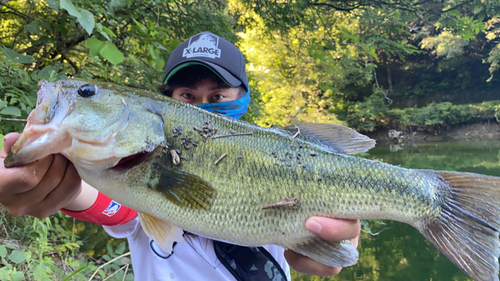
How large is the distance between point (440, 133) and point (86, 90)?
90.7ft

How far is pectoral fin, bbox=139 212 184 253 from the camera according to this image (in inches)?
49.5

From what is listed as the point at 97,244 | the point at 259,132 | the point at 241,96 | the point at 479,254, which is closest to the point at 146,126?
the point at 259,132

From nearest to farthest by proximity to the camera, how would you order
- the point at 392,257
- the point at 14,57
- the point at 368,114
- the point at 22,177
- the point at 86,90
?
the point at 22,177 → the point at 86,90 → the point at 14,57 → the point at 392,257 → the point at 368,114

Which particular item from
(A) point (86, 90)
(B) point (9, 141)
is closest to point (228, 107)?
(A) point (86, 90)

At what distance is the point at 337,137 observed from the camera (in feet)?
4.86

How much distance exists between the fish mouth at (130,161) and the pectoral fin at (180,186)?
0.18 ft

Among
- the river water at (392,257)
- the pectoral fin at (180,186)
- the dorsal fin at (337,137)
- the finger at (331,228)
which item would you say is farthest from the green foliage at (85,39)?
the river water at (392,257)

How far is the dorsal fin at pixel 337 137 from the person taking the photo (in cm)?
146

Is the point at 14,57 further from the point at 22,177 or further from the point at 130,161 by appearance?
the point at 130,161

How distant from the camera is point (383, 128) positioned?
2384 centimetres

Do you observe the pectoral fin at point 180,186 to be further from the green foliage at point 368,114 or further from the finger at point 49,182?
the green foliage at point 368,114

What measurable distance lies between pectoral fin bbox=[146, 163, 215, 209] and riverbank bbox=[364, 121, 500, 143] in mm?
23284

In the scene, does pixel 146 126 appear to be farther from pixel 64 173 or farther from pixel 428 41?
pixel 428 41

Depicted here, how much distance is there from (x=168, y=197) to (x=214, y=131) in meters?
0.35
